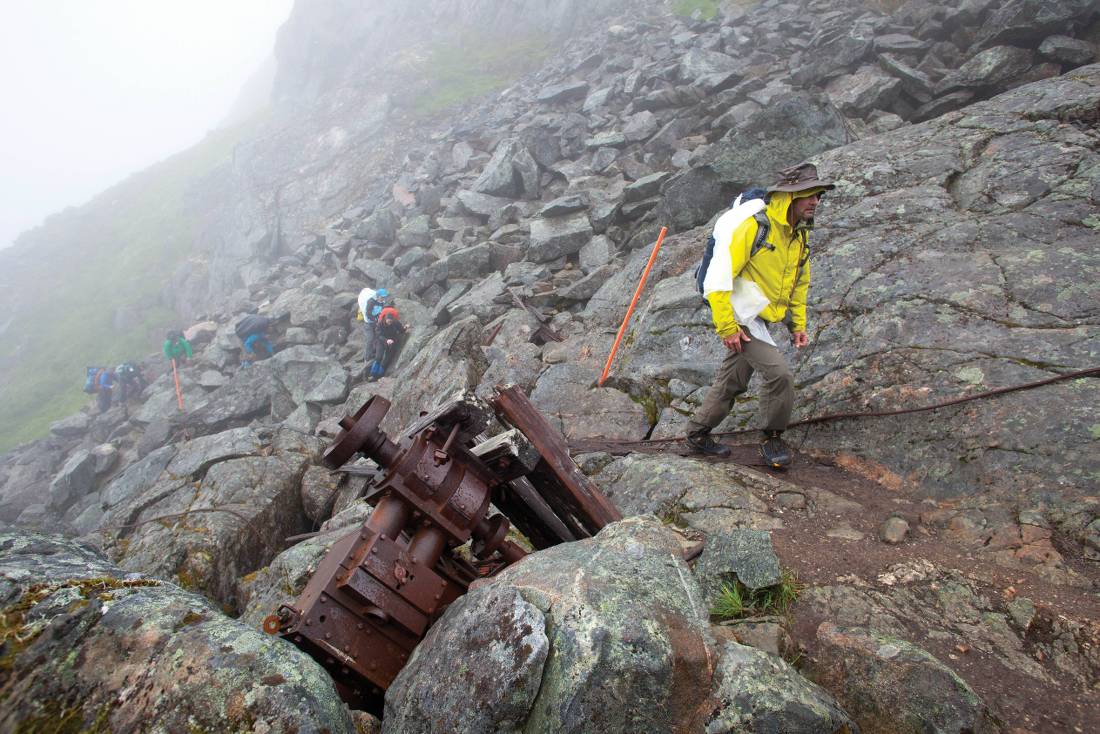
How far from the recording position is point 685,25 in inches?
1203

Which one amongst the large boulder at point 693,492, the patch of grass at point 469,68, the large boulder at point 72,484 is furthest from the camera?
the patch of grass at point 469,68

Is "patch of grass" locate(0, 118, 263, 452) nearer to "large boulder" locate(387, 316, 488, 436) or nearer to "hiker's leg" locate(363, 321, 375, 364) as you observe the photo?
"hiker's leg" locate(363, 321, 375, 364)

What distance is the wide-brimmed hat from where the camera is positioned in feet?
19.8

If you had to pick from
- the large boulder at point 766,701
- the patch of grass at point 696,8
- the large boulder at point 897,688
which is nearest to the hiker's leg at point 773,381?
the large boulder at point 897,688

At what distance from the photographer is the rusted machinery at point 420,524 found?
12.0 ft

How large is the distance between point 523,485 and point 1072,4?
19138mm

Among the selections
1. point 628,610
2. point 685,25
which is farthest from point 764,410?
point 685,25

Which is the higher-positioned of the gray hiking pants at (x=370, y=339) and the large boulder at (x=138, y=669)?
the large boulder at (x=138, y=669)

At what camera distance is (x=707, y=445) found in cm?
761

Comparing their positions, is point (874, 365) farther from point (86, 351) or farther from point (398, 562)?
point (86, 351)

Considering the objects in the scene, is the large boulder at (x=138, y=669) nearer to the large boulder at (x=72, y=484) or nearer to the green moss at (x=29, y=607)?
the green moss at (x=29, y=607)

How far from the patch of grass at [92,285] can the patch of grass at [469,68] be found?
28.5 metres

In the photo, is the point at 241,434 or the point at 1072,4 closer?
the point at 241,434

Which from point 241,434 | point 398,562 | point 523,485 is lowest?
point 241,434
